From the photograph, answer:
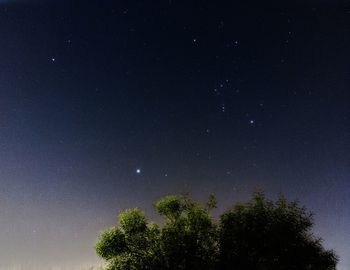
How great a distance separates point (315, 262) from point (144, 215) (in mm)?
17468

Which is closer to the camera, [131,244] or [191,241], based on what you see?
[191,241]

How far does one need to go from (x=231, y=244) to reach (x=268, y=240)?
3.33 meters

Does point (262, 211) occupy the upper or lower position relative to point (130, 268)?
upper

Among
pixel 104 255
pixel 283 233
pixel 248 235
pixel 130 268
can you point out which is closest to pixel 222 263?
pixel 248 235

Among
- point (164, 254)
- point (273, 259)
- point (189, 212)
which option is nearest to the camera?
point (273, 259)

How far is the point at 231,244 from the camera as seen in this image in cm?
3731

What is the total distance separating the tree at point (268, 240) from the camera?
35.7m

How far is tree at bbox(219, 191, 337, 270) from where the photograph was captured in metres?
35.7

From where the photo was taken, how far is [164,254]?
37719 mm

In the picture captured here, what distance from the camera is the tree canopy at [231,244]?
36.0 metres

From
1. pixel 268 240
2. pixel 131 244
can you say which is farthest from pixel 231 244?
pixel 131 244

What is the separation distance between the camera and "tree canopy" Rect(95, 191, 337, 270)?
1417 inches

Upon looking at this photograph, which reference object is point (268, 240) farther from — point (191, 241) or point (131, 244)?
point (131, 244)

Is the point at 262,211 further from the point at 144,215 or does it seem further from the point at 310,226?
the point at 144,215
